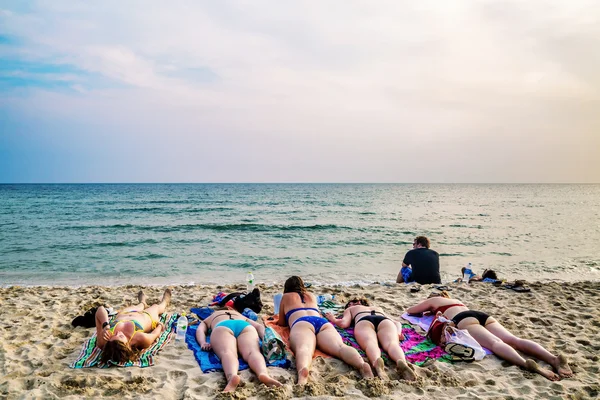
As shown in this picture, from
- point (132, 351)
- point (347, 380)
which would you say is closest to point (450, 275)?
point (347, 380)

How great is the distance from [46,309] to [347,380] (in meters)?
5.98

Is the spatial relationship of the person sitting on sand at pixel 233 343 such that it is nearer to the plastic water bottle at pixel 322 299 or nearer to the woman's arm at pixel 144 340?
the woman's arm at pixel 144 340

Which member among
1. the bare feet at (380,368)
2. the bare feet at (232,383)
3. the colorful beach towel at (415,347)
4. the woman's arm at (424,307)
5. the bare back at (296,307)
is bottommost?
the colorful beach towel at (415,347)

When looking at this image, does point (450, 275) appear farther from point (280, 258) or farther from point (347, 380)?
point (347, 380)

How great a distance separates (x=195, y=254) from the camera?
1496 cm

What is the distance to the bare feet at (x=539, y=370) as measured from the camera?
166 inches

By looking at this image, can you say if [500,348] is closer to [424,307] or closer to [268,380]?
[424,307]

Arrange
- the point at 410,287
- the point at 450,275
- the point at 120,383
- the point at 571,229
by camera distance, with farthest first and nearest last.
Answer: the point at 571,229
the point at 450,275
the point at 410,287
the point at 120,383

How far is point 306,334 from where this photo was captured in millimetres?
4758

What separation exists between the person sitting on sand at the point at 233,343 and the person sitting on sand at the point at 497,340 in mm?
2614

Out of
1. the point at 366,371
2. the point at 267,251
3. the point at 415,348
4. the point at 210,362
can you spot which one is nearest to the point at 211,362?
the point at 210,362

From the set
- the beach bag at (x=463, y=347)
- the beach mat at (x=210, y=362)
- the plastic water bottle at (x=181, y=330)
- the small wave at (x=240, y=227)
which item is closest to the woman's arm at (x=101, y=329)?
the plastic water bottle at (x=181, y=330)

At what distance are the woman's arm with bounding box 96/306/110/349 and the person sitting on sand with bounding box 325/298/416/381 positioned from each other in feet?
10.6

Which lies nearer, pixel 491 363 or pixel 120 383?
pixel 120 383
